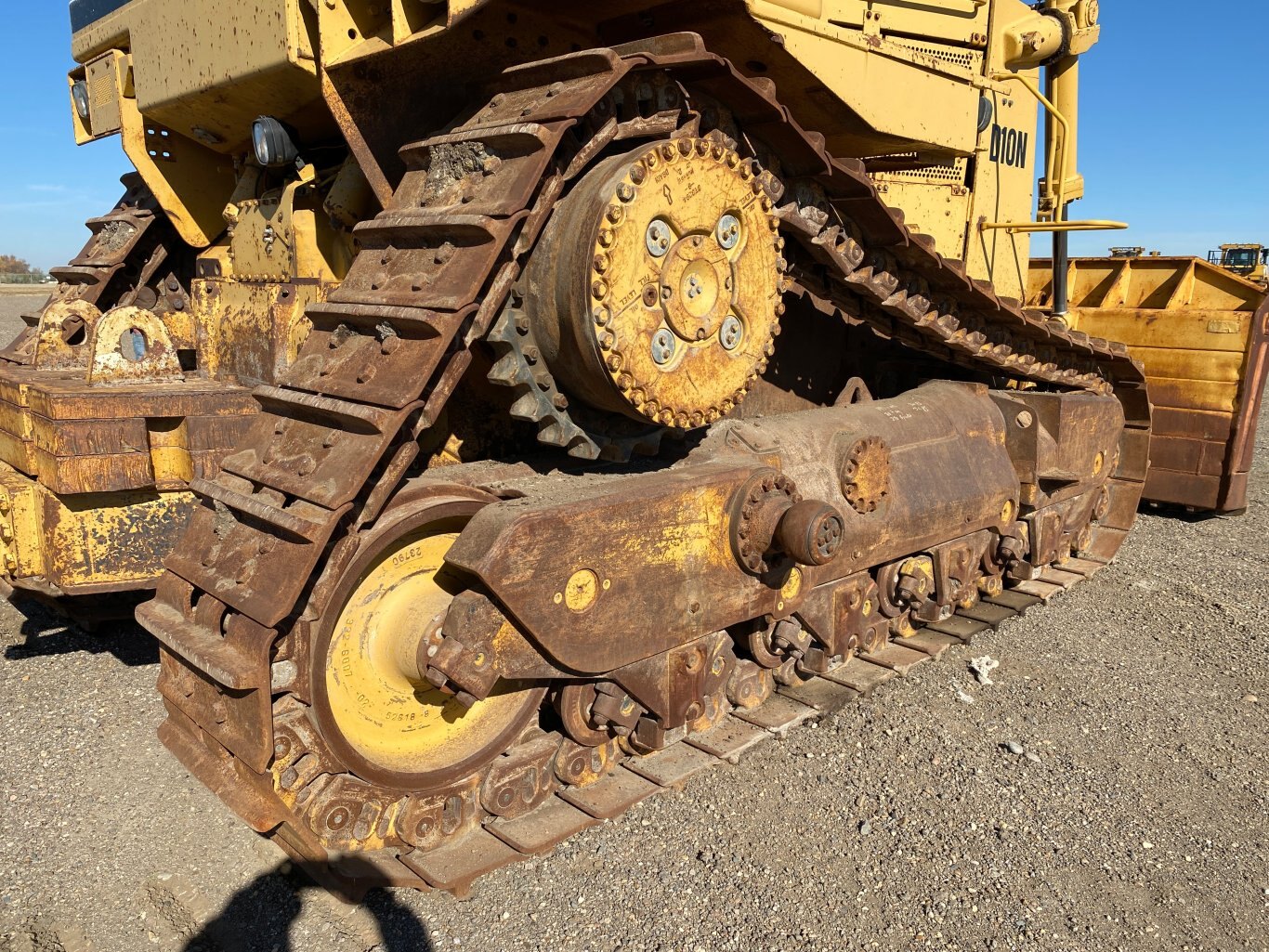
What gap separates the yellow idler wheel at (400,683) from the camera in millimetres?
2877

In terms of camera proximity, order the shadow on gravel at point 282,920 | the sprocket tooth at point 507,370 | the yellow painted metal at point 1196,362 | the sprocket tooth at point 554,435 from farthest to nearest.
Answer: the yellow painted metal at point 1196,362 → the sprocket tooth at point 554,435 → the sprocket tooth at point 507,370 → the shadow on gravel at point 282,920

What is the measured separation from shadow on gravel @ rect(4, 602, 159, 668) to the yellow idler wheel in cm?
205

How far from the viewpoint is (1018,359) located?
16.2ft

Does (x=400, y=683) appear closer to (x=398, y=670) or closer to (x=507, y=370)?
(x=398, y=670)

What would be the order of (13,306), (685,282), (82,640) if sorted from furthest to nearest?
(13,306), (82,640), (685,282)

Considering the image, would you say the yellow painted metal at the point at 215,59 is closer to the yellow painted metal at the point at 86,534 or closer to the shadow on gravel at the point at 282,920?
the yellow painted metal at the point at 86,534

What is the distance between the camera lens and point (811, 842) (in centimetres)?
315

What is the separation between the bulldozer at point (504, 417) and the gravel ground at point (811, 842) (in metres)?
0.19

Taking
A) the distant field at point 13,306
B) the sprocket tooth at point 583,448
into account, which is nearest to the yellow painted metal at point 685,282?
the sprocket tooth at point 583,448

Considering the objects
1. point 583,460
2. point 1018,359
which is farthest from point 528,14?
point 1018,359

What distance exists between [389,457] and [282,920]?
1.37 metres

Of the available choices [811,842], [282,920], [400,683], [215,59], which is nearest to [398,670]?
[400,683]

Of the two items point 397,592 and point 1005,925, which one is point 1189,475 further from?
point 397,592

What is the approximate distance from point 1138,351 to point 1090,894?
5.19m
